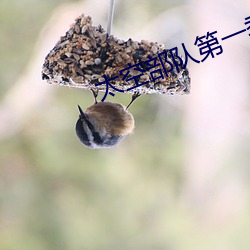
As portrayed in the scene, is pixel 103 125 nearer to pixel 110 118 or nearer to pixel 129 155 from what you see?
pixel 110 118

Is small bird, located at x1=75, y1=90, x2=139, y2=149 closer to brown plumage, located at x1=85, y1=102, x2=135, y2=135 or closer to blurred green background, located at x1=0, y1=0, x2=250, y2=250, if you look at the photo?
brown plumage, located at x1=85, y1=102, x2=135, y2=135

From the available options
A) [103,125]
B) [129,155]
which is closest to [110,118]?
[103,125]

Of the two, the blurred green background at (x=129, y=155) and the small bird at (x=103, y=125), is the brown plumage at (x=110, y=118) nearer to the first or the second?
the small bird at (x=103, y=125)

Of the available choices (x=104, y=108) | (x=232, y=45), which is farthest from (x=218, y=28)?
(x=104, y=108)

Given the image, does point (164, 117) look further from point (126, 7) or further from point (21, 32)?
point (21, 32)

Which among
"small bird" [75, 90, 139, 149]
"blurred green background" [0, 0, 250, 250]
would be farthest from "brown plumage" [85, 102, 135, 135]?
"blurred green background" [0, 0, 250, 250]
